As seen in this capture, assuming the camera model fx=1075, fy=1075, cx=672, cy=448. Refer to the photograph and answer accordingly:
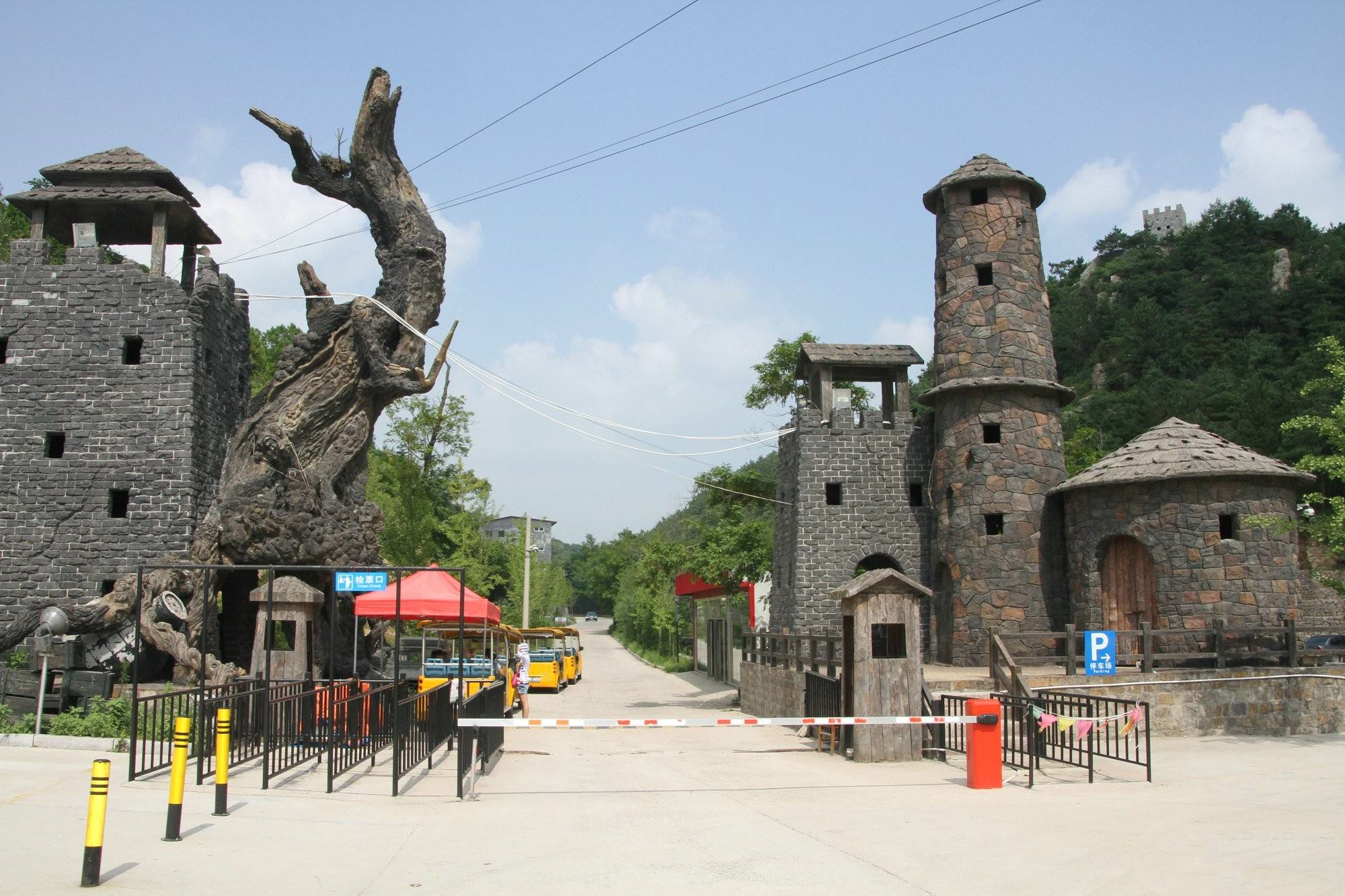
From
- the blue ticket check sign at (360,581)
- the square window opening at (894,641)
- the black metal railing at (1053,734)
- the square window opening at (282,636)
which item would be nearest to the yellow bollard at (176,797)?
the blue ticket check sign at (360,581)

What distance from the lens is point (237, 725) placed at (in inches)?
510

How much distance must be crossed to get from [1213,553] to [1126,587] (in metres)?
1.89

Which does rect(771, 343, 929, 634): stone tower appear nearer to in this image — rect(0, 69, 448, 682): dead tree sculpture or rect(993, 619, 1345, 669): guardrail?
rect(993, 619, 1345, 669): guardrail

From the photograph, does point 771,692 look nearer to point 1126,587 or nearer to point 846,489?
point 846,489

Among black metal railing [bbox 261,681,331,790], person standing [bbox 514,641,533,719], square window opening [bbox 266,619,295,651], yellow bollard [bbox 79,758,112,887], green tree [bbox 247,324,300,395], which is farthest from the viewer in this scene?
green tree [bbox 247,324,300,395]

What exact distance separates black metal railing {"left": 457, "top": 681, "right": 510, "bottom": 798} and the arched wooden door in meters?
12.9

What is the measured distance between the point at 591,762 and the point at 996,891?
8579 mm

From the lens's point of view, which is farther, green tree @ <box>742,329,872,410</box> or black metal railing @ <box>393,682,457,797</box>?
green tree @ <box>742,329,872,410</box>

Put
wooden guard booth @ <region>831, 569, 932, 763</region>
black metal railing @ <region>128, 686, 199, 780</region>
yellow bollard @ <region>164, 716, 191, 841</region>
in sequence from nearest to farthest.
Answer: yellow bollard @ <region>164, 716, 191, 841</region> < black metal railing @ <region>128, 686, 199, 780</region> < wooden guard booth @ <region>831, 569, 932, 763</region>

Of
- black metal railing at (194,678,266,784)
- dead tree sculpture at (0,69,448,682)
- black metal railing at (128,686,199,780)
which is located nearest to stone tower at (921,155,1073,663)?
dead tree sculpture at (0,69,448,682)

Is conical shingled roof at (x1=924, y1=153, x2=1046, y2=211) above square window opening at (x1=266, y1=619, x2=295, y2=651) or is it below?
above

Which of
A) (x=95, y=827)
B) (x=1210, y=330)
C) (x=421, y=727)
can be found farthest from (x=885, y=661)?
(x=1210, y=330)

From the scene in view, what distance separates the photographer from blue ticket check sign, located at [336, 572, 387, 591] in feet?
39.3

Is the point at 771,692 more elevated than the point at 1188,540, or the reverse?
the point at 1188,540
